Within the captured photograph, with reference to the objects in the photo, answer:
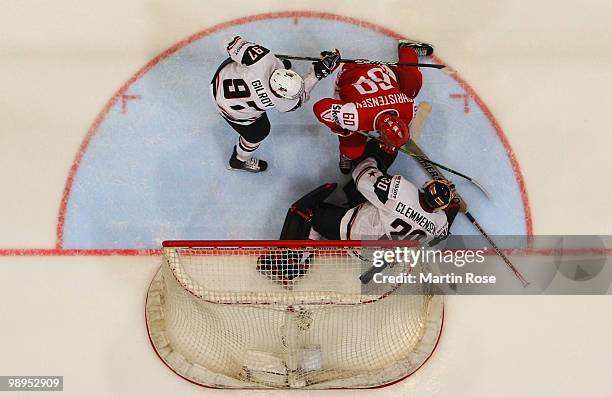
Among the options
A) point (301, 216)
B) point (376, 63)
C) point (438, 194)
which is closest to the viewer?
point (438, 194)

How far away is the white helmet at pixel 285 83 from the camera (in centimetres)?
435

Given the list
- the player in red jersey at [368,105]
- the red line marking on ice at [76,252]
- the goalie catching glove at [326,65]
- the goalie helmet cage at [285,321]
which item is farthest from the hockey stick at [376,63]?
the red line marking on ice at [76,252]

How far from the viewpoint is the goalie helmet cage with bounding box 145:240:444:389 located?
4592 millimetres

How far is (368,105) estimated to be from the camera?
14.8 feet

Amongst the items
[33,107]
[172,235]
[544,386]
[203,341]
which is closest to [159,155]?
[172,235]

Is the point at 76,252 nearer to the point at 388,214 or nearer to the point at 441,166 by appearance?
the point at 388,214

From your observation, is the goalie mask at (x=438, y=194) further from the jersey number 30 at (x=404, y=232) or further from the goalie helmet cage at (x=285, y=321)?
the goalie helmet cage at (x=285, y=321)

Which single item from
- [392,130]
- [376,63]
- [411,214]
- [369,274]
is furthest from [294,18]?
[369,274]

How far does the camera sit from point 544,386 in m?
5.17

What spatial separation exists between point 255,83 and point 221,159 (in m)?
Result: 0.95

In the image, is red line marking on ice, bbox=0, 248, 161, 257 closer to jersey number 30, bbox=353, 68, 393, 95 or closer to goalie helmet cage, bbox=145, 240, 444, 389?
goalie helmet cage, bbox=145, 240, 444, 389

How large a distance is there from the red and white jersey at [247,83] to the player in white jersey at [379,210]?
72 cm

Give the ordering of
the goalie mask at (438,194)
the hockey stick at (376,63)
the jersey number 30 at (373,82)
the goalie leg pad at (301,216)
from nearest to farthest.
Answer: the goalie mask at (438,194), the jersey number 30 at (373,82), the hockey stick at (376,63), the goalie leg pad at (301,216)

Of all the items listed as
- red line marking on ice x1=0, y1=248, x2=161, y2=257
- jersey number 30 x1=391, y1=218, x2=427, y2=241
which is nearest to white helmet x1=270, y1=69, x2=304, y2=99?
jersey number 30 x1=391, y1=218, x2=427, y2=241
